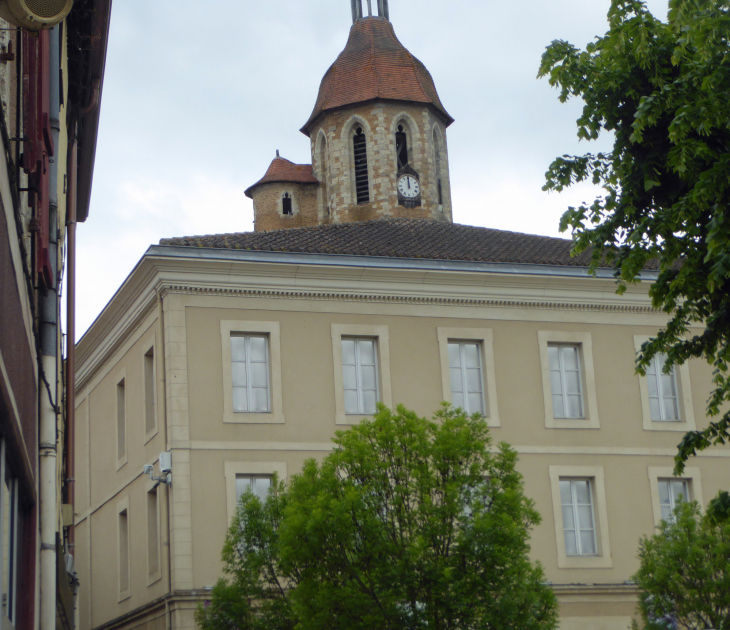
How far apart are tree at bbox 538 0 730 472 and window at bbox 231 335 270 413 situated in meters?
Answer: 12.9

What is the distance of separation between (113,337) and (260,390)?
5087 millimetres

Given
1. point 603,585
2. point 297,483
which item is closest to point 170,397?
point 297,483

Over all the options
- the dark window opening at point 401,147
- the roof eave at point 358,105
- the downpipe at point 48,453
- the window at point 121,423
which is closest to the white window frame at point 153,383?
the window at point 121,423

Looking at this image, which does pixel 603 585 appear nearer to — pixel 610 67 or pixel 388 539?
pixel 388 539

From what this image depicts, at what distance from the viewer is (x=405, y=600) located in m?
16.9

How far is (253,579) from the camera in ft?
65.4

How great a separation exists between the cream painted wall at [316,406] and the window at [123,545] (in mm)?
280

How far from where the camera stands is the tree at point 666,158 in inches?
441

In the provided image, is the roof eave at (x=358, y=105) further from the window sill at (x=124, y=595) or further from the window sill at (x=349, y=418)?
the window sill at (x=124, y=595)

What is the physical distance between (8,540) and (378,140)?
106ft

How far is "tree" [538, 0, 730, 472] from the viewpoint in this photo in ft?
36.7

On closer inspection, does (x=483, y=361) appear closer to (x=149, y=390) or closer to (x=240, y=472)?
(x=240, y=472)

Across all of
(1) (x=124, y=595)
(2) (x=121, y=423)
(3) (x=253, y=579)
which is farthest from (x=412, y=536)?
(2) (x=121, y=423)

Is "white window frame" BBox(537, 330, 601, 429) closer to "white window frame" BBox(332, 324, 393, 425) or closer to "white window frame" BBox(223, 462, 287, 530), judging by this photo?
"white window frame" BBox(332, 324, 393, 425)
